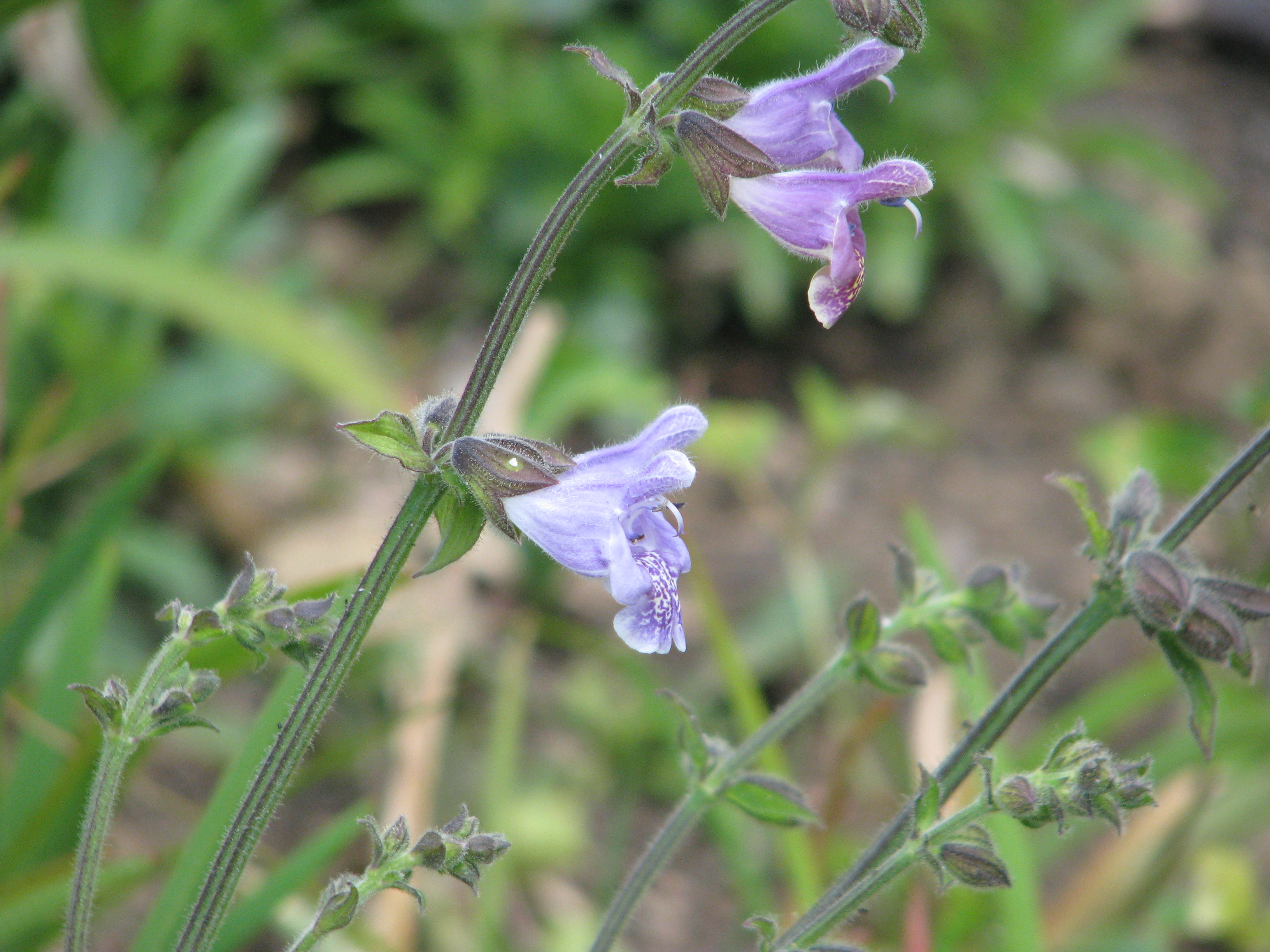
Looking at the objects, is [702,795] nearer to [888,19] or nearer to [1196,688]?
[1196,688]

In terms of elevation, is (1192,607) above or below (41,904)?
below

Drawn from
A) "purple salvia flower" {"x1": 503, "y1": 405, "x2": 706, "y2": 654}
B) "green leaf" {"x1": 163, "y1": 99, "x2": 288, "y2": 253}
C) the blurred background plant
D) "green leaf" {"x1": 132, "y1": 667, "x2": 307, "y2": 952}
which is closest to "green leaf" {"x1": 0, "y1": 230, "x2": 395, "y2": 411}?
the blurred background plant

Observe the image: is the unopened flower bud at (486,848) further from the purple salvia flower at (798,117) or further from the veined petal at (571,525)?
the purple salvia flower at (798,117)

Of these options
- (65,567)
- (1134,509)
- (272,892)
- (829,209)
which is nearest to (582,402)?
(65,567)

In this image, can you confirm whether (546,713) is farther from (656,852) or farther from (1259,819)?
(656,852)

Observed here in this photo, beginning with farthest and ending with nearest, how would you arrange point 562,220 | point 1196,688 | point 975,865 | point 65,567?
point 65,567
point 1196,688
point 975,865
point 562,220

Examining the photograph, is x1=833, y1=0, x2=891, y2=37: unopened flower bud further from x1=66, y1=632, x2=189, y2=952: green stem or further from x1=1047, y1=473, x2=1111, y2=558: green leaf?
x1=66, y1=632, x2=189, y2=952: green stem

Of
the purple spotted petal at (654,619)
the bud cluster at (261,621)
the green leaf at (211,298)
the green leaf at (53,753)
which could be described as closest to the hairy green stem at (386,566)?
the bud cluster at (261,621)

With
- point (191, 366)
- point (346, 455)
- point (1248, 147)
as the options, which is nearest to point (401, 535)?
point (191, 366)
